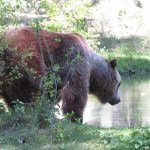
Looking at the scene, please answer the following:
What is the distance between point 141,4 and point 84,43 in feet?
124

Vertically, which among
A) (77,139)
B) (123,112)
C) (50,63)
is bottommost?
(123,112)

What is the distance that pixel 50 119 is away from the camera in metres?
7.03

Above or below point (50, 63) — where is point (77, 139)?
below

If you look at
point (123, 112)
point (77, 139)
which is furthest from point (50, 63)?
point (123, 112)

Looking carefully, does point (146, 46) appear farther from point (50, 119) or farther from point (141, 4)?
point (50, 119)

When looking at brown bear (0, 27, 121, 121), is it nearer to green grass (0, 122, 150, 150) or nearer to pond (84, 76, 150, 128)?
green grass (0, 122, 150, 150)

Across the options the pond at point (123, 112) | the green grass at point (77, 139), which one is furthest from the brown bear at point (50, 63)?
the pond at point (123, 112)

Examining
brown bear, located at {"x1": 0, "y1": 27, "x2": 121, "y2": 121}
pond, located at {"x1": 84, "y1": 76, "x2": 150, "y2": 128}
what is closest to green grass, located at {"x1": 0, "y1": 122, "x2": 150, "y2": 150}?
brown bear, located at {"x1": 0, "y1": 27, "x2": 121, "y2": 121}

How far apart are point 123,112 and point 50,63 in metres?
6.41

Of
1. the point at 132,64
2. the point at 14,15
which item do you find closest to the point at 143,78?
the point at 132,64

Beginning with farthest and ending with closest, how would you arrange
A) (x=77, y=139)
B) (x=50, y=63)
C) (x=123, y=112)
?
(x=123, y=112)
(x=50, y=63)
(x=77, y=139)

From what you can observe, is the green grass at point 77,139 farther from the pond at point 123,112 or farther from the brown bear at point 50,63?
the pond at point 123,112

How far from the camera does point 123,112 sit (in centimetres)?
1484

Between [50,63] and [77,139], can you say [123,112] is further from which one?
[77,139]
